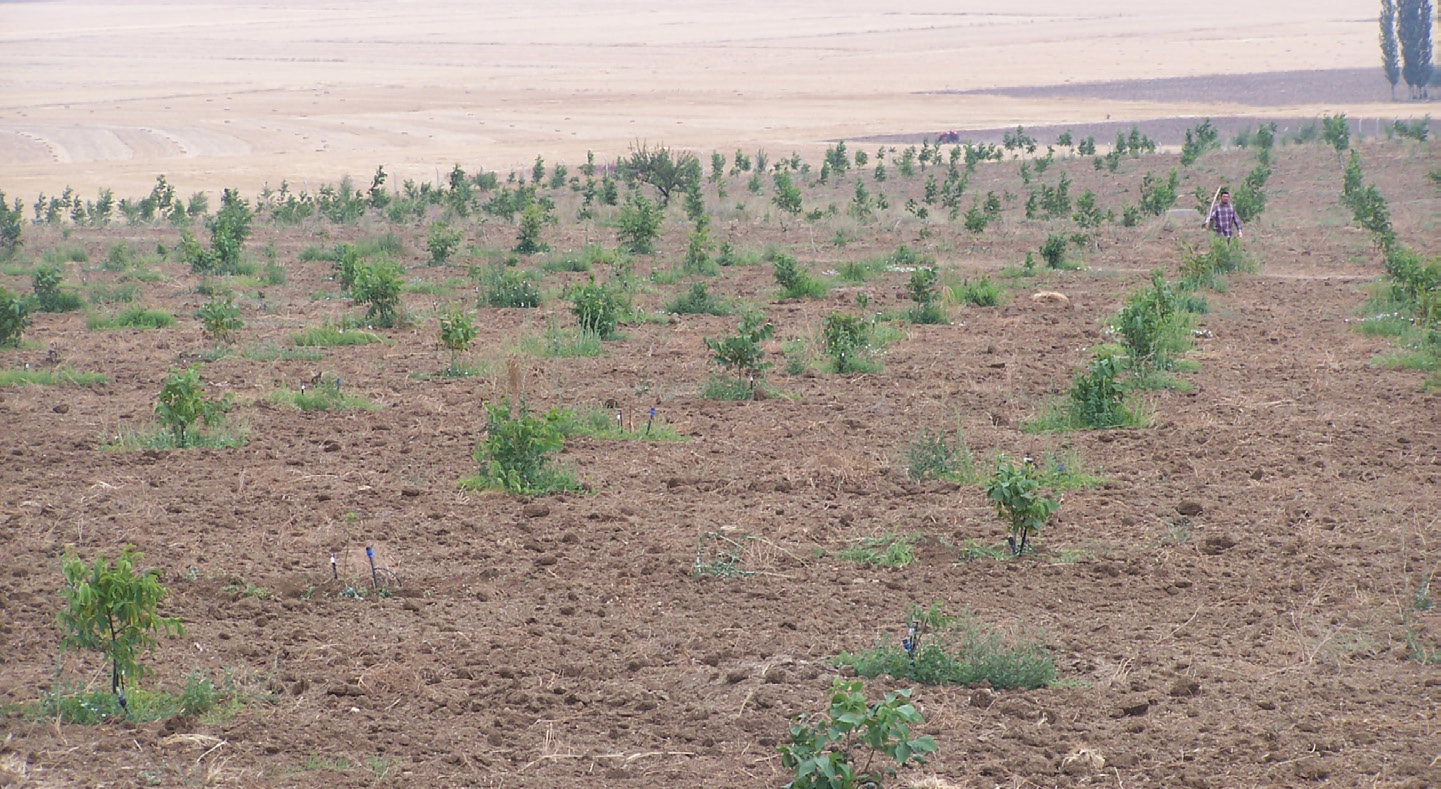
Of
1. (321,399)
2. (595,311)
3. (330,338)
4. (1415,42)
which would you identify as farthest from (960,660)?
(1415,42)

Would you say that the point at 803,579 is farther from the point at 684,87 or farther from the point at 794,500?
the point at 684,87

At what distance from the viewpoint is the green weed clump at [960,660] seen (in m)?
5.25

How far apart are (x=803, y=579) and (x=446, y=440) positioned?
3.49 m

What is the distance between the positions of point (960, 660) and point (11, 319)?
10178 mm

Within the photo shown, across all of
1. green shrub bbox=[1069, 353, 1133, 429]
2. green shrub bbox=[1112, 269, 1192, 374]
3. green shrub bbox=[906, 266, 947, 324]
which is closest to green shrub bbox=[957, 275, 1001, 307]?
green shrub bbox=[906, 266, 947, 324]

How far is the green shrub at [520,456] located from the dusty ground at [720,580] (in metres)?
0.16

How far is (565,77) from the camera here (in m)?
89.3

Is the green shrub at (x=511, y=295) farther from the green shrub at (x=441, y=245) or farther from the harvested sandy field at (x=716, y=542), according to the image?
the green shrub at (x=441, y=245)

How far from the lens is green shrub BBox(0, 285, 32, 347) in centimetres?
1189

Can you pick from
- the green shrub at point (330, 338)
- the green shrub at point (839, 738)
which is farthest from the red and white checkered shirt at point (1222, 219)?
the green shrub at point (839, 738)

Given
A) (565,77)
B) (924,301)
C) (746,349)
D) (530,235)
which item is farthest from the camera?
(565,77)

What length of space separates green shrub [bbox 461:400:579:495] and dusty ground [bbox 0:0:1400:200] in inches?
1372

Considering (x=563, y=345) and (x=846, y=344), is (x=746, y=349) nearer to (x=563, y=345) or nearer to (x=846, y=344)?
(x=846, y=344)

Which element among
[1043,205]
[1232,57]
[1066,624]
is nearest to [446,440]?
[1066,624]
